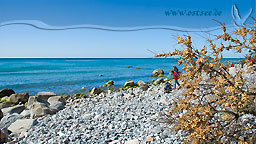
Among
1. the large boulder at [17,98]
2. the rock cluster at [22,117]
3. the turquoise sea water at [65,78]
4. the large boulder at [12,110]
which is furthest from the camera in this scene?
the turquoise sea water at [65,78]

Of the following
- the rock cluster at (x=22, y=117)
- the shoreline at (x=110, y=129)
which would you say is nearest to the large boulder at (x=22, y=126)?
the rock cluster at (x=22, y=117)

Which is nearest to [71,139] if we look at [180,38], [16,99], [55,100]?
[180,38]

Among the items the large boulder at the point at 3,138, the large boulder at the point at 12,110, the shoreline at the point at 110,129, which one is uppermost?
the shoreline at the point at 110,129

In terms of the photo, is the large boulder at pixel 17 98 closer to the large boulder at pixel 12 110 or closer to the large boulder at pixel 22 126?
the large boulder at pixel 12 110

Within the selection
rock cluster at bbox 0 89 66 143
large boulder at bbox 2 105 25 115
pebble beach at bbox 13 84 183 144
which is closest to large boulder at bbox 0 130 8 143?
rock cluster at bbox 0 89 66 143

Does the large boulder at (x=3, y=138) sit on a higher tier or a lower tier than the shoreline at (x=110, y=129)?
lower

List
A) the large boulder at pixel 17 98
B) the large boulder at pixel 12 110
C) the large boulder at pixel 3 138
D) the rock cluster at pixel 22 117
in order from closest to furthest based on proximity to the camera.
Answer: the large boulder at pixel 3 138 → the rock cluster at pixel 22 117 → the large boulder at pixel 12 110 → the large boulder at pixel 17 98

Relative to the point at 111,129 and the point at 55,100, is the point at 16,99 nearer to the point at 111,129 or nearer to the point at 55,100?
the point at 55,100

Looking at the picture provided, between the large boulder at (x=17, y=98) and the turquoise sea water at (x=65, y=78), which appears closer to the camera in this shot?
the large boulder at (x=17, y=98)

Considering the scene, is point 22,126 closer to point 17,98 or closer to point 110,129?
point 110,129

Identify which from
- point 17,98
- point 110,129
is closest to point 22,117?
point 17,98

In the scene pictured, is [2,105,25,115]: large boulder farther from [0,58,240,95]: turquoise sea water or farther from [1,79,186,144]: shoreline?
[0,58,240,95]: turquoise sea water

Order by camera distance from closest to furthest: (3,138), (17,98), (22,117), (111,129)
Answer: (111,129)
(3,138)
(22,117)
(17,98)

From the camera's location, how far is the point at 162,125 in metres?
5.36
